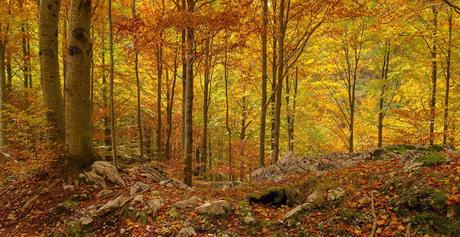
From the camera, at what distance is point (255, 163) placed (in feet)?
64.6

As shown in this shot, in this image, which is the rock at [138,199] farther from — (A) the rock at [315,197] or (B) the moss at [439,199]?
(B) the moss at [439,199]

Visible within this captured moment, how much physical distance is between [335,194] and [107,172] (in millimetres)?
4853

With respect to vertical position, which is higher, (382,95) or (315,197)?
(382,95)

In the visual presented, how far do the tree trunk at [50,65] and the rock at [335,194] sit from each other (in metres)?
6.51

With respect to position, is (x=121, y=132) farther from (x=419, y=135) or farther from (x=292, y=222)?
(x=292, y=222)

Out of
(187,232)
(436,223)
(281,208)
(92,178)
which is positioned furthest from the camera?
(92,178)

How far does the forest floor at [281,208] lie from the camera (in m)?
3.98

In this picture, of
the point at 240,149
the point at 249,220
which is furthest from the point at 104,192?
the point at 240,149

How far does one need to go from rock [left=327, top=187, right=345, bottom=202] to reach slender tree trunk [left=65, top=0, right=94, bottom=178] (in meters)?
5.10

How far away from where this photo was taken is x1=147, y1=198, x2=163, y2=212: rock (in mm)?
5334

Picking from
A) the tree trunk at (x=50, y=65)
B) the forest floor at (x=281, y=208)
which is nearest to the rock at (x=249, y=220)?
the forest floor at (x=281, y=208)

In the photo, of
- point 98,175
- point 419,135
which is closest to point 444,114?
point 419,135

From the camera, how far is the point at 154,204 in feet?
17.8

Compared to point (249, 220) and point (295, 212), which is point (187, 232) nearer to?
point (249, 220)
